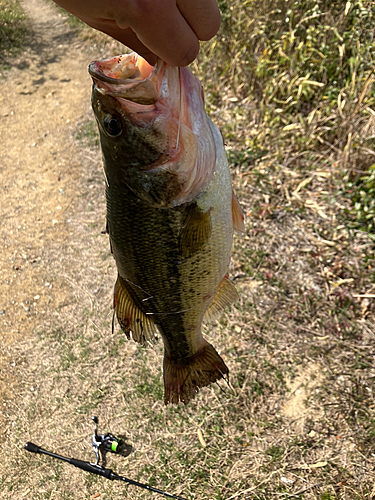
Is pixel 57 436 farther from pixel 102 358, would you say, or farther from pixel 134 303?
pixel 134 303

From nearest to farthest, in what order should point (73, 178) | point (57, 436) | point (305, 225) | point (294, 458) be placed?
1. point (294, 458)
2. point (57, 436)
3. point (305, 225)
4. point (73, 178)

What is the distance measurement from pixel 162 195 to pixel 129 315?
1.77 ft

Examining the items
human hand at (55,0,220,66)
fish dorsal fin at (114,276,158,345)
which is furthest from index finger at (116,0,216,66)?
fish dorsal fin at (114,276,158,345)

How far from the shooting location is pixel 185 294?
4.73ft

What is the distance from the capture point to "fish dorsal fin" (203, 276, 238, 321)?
1.71 meters

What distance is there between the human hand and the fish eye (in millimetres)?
229

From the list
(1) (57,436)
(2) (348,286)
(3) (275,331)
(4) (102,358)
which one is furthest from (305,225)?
(1) (57,436)

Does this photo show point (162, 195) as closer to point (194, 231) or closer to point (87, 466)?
point (194, 231)

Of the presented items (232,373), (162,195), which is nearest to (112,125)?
(162,195)

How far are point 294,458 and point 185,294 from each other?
1.81 metres

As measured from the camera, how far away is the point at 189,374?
5.57ft

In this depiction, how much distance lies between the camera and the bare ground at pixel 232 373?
8.38 feet

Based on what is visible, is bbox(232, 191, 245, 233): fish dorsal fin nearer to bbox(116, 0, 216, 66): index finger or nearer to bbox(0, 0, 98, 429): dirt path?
bbox(116, 0, 216, 66): index finger

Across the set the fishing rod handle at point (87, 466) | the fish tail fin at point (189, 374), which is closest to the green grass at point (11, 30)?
the fishing rod handle at point (87, 466)
